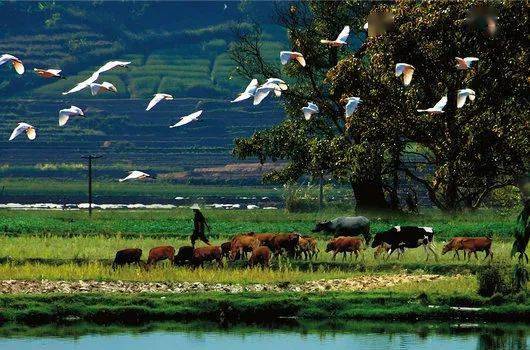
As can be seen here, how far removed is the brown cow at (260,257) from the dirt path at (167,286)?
2439mm

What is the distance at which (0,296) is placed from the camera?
3250cm

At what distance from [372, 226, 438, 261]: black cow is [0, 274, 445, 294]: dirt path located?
4.90 m

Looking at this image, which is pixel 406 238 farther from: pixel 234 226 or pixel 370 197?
pixel 370 197

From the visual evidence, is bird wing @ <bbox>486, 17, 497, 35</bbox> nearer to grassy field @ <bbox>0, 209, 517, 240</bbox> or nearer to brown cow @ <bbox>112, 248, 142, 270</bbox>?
grassy field @ <bbox>0, 209, 517, 240</bbox>

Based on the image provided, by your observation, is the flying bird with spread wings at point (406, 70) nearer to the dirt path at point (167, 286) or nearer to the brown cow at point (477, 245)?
the brown cow at point (477, 245)

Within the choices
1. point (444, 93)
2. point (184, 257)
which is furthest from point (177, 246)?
point (444, 93)

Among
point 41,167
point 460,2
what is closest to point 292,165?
point 460,2

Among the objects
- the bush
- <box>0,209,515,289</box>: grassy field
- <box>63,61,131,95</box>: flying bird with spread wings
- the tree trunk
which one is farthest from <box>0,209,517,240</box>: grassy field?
the bush

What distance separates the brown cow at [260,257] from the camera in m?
38.0

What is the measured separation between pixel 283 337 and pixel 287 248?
1029 centimetres

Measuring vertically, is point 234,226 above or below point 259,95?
below

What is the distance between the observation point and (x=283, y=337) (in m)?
29.9

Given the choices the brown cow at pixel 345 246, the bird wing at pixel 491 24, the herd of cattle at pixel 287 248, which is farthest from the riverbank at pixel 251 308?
the bird wing at pixel 491 24

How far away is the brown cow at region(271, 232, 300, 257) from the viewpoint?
40.0m
